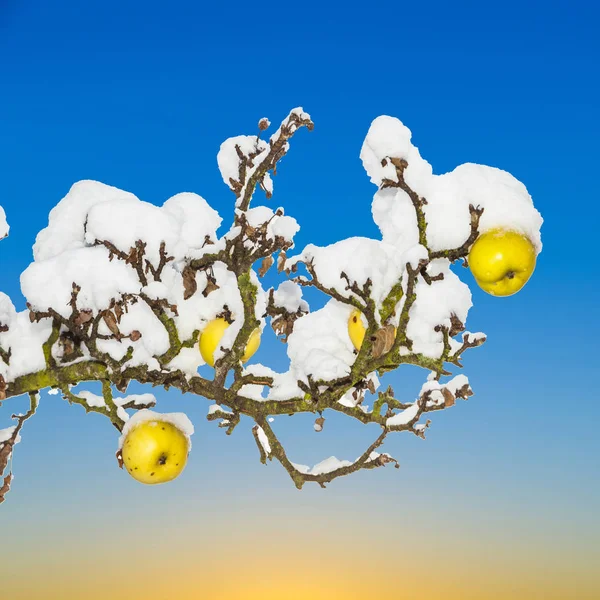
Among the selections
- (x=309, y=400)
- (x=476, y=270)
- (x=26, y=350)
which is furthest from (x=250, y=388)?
(x=476, y=270)

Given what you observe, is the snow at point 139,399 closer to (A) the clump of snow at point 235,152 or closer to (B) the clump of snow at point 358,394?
(B) the clump of snow at point 358,394

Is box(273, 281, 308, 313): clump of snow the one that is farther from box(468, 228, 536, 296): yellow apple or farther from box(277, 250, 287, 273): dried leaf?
box(468, 228, 536, 296): yellow apple

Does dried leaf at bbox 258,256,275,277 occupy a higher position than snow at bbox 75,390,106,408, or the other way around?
dried leaf at bbox 258,256,275,277

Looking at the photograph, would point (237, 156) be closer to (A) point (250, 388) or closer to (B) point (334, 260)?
(B) point (334, 260)

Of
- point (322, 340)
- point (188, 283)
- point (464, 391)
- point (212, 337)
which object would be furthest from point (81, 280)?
point (464, 391)

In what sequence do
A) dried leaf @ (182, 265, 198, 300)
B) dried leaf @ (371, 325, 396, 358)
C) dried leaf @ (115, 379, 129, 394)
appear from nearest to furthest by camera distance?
1. dried leaf @ (371, 325, 396, 358)
2. dried leaf @ (182, 265, 198, 300)
3. dried leaf @ (115, 379, 129, 394)

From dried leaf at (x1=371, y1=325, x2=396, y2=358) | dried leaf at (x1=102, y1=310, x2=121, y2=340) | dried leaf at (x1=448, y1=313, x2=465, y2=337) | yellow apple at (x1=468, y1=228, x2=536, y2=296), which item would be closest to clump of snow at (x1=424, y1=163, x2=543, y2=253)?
yellow apple at (x1=468, y1=228, x2=536, y2=296)

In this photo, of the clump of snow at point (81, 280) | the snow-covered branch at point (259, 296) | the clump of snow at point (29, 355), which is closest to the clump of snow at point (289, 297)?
the snow-covered branch at point (259, 296)

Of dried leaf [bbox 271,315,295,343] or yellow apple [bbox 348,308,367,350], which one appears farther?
dried leaf [bbox 271,315,295,343]

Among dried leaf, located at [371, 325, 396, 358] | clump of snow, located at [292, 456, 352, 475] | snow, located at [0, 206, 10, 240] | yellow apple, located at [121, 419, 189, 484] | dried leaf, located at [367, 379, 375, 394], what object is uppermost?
snow, located at [0, 206, 10, 240]
